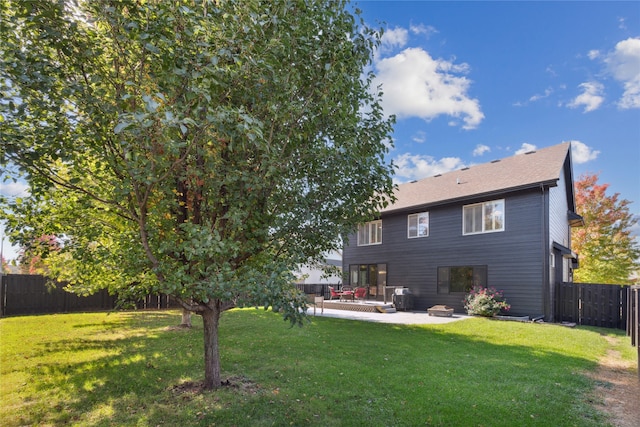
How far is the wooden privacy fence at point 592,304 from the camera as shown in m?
12.3

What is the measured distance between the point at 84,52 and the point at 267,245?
294 cm

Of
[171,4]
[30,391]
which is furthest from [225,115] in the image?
[30,391]

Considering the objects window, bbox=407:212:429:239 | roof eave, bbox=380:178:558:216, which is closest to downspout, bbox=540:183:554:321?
roof eave, bbox=380:178:558:216

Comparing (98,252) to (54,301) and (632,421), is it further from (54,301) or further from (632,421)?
(54,301)

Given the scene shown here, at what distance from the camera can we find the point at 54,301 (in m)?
14.4

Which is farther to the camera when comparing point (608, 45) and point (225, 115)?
point (608, 45)

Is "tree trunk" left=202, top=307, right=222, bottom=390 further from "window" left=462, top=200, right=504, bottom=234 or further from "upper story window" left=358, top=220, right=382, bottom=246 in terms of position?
"upper story window" left=358, top=220, right=382, bottom=246

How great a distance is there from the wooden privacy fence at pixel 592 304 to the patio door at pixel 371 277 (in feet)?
24.4

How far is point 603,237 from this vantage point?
21125 millimetres

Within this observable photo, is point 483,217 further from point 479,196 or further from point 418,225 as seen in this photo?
point 418,225

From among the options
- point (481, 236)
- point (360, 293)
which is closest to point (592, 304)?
point (481, 236)

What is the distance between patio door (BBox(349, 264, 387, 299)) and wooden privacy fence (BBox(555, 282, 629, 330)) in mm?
7438

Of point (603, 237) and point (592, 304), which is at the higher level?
point (603, 237)

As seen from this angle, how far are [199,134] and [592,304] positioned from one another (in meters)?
15.2
